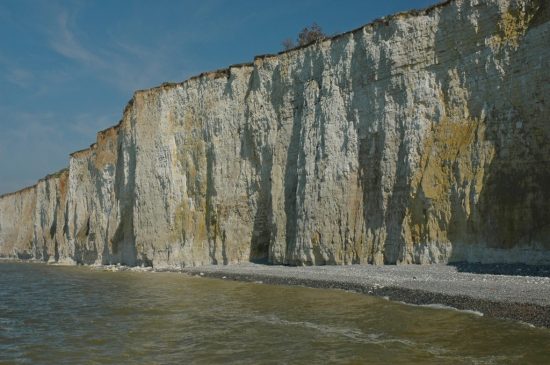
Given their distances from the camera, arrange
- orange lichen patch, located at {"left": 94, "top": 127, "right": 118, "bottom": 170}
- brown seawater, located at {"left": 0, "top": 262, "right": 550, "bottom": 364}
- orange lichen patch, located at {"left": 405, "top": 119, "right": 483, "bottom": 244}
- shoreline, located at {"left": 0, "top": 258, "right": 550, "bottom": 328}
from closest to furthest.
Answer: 1. brown seawater, located at {"left": 0, "top": 262, "right": 550, "bottom": 364}
2. shoreline, located at {"left": 0, "top": 258, "right": 550, "bottom": 328}
3. orange lichen patch, located at {"left": 405, "top": 119, "right": 483, "bottom": 244}
4. orange lichen patch, located at {"left": 94, "top": 127, "right": 118, "bottom": 170}

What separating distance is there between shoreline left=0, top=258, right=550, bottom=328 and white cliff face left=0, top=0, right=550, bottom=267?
1.43m

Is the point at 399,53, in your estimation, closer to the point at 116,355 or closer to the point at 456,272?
the point at 456,272

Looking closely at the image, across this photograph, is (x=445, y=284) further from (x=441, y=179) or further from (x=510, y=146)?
(x=510, y=146)

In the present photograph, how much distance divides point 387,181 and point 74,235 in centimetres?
3338

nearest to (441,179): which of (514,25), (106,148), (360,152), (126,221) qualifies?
(360,152)

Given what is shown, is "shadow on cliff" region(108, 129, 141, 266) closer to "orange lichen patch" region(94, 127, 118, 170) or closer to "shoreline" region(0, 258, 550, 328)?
"orange lichen patch" region(94, 127, 118, 170)

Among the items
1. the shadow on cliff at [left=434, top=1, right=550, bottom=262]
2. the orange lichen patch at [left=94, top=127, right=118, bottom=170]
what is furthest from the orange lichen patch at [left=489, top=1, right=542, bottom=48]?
the orange lichen patch at [left=94, top=127, right=118, bottom=170]

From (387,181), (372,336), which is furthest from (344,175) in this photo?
(372,336)

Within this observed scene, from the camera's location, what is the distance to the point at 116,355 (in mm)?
9141

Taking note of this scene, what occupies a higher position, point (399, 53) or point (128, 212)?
point (399, 53)

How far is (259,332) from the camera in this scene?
10633 mm

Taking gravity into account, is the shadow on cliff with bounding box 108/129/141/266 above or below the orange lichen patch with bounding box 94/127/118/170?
below

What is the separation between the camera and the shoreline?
11.1m

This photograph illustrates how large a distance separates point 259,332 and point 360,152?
13321 millimetres
